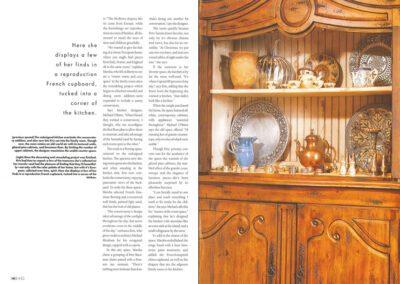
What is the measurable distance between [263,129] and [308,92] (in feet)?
1.47

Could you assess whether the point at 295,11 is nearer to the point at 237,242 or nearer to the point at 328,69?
the point at 328,69

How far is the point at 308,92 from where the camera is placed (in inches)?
113

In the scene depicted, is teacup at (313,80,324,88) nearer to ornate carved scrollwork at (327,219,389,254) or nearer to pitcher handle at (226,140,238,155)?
pitcher handle at (226,140,238,155)

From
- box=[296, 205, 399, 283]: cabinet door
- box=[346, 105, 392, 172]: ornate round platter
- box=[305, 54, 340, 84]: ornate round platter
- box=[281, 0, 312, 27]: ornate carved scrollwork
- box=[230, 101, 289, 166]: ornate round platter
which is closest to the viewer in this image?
box=[296, 205, 399, 283]: cabinet door

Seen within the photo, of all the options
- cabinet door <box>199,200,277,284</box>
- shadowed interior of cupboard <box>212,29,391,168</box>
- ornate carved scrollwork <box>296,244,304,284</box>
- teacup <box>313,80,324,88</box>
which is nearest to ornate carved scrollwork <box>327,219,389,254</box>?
ornate carved scrollwork <box>296,244,304,284</box>

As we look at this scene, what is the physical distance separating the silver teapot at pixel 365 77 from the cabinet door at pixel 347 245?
658 millimetres

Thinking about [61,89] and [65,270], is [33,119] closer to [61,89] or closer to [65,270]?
[61,89]

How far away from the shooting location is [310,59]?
3145 millimetres

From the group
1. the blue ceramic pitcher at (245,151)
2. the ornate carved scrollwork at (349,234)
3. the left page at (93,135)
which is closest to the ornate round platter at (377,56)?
the blue ceramic pitcher at (245,151)

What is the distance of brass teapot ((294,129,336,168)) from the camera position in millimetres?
2967

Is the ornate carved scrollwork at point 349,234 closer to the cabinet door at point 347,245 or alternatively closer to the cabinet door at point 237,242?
the cabinet door at point 347,245

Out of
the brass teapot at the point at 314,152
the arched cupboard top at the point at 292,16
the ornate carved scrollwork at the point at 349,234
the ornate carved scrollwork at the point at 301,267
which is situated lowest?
the ornate carved scrollwork at the point at 301,267

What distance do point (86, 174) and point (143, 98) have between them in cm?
36

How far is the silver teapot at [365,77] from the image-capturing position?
286 cm
